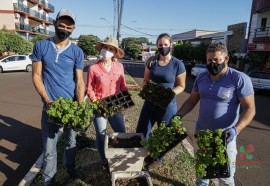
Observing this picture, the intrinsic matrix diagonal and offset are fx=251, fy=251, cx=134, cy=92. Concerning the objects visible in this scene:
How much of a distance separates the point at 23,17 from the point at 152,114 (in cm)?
4206

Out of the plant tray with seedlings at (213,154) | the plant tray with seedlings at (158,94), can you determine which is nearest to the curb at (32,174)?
the plant tray with seedlings at (158,94)

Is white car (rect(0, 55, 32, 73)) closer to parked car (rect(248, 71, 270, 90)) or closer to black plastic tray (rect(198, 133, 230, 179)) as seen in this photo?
parked car (rect(248, 71, 270, 90))

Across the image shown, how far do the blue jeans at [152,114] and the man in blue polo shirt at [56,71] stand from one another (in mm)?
1045

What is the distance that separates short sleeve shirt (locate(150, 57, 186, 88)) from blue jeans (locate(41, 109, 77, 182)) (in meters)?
1.37

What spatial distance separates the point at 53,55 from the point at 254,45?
2346cm

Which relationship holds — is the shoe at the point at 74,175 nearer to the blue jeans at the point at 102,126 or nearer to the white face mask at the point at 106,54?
the blue jeans at the point at 102,126

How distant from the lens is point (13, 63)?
20.6m

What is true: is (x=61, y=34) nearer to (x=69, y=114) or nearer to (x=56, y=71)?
(x=56, y=71)

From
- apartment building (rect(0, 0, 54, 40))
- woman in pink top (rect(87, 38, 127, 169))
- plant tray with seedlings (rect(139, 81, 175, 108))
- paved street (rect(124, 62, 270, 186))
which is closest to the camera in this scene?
plant tray with seedlings (rect(139, 81, 175, 108))

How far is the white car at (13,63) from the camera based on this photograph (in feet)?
66.9

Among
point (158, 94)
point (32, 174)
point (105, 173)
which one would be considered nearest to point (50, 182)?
point (32, 174)

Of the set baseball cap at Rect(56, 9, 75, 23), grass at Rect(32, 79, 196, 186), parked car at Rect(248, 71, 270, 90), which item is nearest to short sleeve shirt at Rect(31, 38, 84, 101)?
baseball cap at Rect(56, 9, 75, 23)

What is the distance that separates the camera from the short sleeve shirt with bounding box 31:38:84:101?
9.41 feet

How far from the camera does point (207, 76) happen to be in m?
2.88
